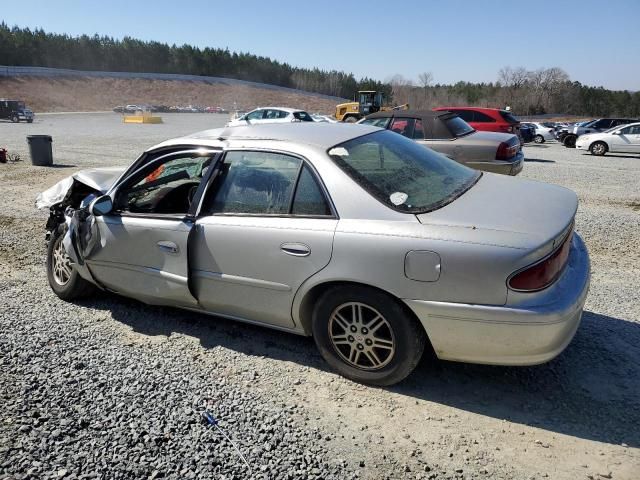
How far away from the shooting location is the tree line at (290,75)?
82250 mm

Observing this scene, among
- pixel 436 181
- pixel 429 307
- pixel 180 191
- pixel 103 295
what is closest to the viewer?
pixel 429 307

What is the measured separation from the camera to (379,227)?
2.77m

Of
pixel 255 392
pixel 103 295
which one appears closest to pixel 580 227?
pixel 255 392

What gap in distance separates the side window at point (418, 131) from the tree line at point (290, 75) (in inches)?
3021

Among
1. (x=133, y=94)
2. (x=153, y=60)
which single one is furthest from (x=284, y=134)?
(x=153, y=60)

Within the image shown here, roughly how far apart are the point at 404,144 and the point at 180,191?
6.27ft

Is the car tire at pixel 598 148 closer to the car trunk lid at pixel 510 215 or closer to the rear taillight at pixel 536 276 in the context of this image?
the car trunk lid at pixel 510 215

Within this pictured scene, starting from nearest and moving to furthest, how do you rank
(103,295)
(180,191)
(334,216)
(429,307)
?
(429,307) < (334,216) < (180,191) < (103,295)

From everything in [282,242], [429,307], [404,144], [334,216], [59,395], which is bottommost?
[59,395]

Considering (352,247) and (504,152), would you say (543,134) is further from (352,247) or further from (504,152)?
(352,247)

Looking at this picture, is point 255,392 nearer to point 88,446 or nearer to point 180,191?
point 88,446

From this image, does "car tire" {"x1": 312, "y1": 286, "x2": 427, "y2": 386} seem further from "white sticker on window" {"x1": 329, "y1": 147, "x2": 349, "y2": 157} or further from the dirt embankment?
the dirt embankment

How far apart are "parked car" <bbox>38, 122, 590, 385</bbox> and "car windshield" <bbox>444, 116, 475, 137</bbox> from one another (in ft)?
19.4

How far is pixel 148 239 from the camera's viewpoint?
354 cm
